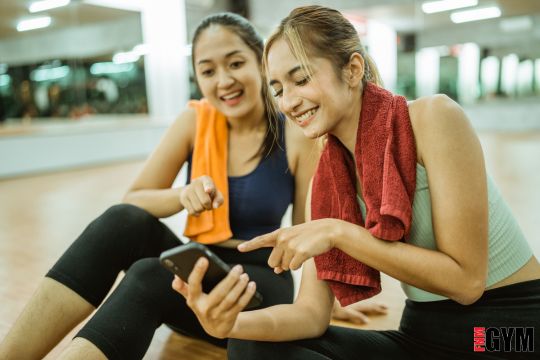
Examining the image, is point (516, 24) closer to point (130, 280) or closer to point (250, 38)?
point (250, 38)

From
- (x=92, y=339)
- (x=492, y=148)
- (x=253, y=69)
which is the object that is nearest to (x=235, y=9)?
(x=492, y=148)

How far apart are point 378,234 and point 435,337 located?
1.01ft

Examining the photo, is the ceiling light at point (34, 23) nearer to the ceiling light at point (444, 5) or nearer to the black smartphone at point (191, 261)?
the ceiling light at point (444, 5)

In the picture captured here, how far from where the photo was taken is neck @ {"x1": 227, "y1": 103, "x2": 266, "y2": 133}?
1673 millimetres

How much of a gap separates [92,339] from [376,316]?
1.13 m

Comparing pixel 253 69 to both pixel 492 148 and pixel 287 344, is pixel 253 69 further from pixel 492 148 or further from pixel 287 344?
pixel 492 148

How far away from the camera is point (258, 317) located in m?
1.03

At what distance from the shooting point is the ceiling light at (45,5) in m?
7.26

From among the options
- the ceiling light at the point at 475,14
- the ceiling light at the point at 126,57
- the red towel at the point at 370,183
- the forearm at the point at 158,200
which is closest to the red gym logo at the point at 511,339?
the red towel at the point at 370,183

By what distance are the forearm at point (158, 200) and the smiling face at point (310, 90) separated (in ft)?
1.86

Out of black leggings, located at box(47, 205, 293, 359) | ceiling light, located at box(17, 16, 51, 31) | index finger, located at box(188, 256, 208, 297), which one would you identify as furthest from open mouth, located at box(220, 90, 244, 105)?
ceiling light, located at box(17, 16, 51, 31)

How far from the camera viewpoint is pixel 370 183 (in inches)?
40.9

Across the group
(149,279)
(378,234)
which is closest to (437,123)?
(378,234)

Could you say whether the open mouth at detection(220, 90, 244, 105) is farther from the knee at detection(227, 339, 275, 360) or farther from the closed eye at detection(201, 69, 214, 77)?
the knee at detection(227, 339, 275, 360)
